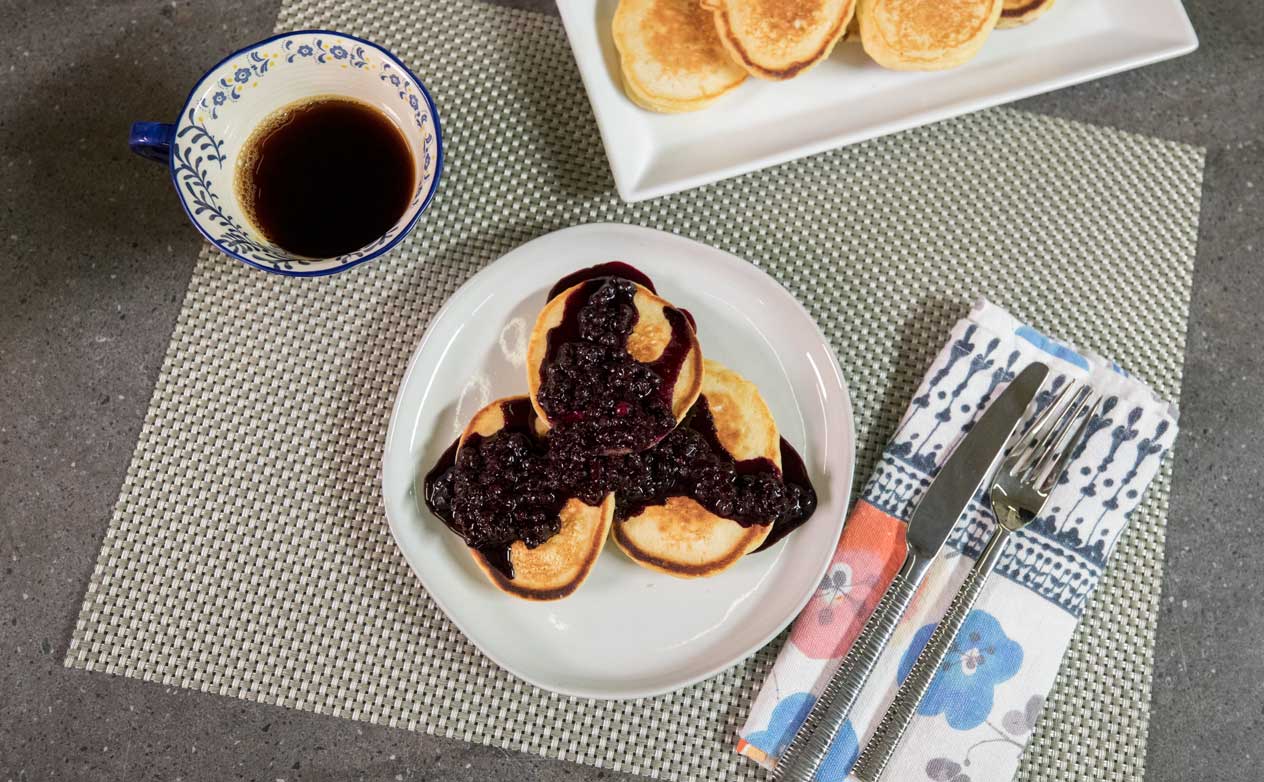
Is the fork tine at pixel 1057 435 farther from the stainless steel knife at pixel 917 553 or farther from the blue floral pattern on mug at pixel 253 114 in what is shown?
the blue floral pattern on mug at pixel 253 114

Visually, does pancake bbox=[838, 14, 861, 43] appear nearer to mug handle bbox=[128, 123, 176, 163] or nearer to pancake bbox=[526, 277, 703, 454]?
pancake bbox=[526, 277, 703, 454]

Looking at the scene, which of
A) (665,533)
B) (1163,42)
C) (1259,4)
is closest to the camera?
(665,533)

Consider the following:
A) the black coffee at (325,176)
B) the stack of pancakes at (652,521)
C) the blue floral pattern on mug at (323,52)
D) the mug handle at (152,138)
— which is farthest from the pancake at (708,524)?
the mug handle at (152,138)

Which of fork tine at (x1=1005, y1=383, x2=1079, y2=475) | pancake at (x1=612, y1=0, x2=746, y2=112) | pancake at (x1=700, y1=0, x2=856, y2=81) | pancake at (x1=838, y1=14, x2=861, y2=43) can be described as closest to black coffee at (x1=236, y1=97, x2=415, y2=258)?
pancake at (x1=612, y1=0, x2=746, y2=112)

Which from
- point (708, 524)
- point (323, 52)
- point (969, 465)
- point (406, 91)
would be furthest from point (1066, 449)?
point (323, 52)

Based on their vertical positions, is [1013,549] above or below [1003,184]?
below

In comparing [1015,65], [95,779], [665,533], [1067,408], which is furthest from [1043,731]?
[95,779]

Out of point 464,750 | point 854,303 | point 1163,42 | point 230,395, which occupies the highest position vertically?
point 1163,42

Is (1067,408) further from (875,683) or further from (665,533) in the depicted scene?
(665,533)

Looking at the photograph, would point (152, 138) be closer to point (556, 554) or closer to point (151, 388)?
point (151, 388)
